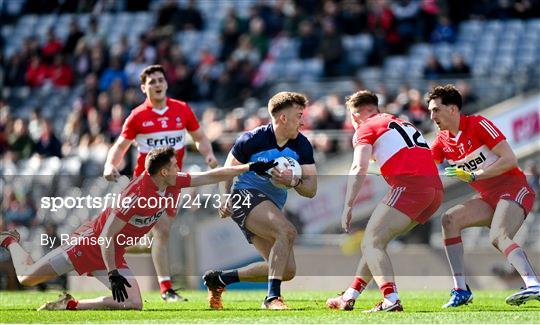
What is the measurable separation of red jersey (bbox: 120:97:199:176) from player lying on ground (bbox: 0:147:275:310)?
2.08m

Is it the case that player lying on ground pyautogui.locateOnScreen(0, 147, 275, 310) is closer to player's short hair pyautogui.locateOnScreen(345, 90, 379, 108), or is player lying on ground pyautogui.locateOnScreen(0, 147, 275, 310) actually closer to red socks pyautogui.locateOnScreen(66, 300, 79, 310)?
red socks pyautogui.locateOnScreen(66, 300, 79, 310)

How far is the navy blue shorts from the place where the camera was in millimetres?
12773

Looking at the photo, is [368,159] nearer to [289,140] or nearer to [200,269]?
[289,140]

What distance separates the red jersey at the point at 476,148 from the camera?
1299cm

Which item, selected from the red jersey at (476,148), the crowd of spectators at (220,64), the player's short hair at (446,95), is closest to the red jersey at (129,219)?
the player's short hair at (446,95)

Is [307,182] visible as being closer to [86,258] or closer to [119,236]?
[119,236]

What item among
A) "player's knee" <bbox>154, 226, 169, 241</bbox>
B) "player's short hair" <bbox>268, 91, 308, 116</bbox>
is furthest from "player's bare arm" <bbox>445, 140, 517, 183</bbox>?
"player's knee" <bbox>154, 226, 169, 241</bbox>

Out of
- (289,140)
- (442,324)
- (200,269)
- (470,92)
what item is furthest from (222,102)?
(442,324)

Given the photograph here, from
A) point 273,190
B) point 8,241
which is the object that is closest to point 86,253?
point 8,241

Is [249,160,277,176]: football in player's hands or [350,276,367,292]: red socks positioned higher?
[249,160,277,176]: football in player's hands

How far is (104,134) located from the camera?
2406 centimetres

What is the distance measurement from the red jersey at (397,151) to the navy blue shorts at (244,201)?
1.06 m

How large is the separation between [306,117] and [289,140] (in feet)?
30.4

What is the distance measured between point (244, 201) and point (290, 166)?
54 cm
